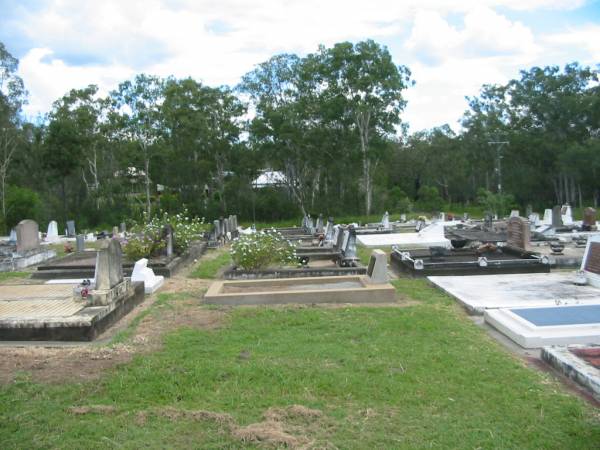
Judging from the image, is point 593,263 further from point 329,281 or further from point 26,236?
point 26,236

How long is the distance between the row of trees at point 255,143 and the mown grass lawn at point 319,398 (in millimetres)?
24378

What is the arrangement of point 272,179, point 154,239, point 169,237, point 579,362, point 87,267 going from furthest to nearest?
point 272,179, point 169,237, point 154,239, point 87,267, point 579,362

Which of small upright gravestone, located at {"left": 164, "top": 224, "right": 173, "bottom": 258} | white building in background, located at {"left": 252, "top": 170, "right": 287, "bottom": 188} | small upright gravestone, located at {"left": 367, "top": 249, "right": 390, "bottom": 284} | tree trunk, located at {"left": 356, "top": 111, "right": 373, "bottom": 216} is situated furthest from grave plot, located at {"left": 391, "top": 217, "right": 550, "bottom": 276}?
white building in background, located at {"left": 252, "top": 170, "right": 287, "bottom": 188}

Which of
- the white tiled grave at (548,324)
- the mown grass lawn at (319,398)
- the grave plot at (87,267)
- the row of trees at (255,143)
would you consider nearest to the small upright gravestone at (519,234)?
the white tiled grave at (548,324)

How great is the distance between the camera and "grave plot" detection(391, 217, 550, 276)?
11695 mm

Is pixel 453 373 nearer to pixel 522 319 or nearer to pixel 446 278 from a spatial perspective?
pixel 522 319

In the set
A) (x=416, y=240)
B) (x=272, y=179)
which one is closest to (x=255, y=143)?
(x=272, y=179)

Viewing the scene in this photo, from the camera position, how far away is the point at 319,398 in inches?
197

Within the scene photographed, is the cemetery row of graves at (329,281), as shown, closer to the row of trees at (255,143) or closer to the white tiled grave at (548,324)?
the white tiled grave at (548,324)

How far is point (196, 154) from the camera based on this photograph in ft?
112

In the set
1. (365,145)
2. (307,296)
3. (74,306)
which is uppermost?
(365,145)

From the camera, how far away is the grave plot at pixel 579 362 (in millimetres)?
5082

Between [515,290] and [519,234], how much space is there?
4.43 metres

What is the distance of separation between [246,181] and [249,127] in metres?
4.04
